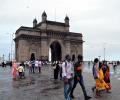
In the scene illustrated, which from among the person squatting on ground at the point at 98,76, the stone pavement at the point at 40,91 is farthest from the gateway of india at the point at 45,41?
the person squatting on ground at the point at 98,76

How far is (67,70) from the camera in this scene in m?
12.1

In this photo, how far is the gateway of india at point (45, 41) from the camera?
289ft

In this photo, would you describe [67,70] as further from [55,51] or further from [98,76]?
[55,51]

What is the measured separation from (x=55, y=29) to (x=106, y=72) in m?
77.4

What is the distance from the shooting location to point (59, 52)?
95812 millimetres

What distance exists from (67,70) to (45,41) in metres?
78.5

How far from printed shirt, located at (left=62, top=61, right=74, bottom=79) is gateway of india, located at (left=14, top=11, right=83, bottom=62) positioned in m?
74.8

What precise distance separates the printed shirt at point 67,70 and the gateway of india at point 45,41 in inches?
2946

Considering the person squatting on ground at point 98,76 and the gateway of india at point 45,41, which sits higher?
the gateway of india at point 45,41

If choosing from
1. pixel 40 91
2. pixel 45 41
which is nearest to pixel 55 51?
pixel 45 41

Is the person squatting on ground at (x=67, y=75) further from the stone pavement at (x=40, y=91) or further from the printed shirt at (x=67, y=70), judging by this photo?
the stone pavement at (x=40, y=91)

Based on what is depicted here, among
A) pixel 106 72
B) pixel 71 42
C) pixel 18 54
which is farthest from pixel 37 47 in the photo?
pixel 106 72

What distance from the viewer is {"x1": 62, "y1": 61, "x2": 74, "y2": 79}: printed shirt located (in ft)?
39.4

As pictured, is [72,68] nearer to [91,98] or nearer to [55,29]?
[91,98]
